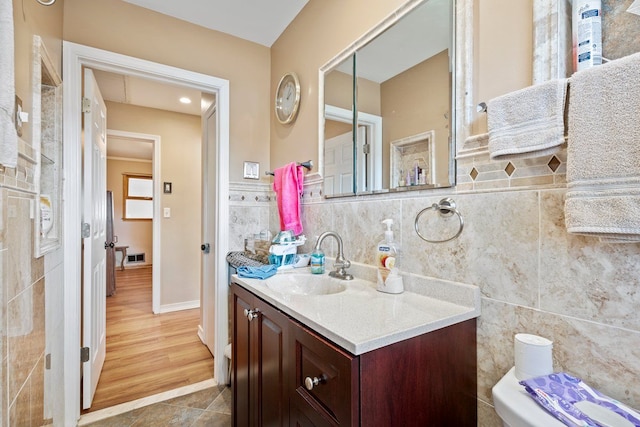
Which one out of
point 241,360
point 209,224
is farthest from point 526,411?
point 209,224

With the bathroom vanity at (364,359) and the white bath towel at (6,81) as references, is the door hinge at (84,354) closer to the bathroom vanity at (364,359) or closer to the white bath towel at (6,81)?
the bathroom vanity at (364,359)

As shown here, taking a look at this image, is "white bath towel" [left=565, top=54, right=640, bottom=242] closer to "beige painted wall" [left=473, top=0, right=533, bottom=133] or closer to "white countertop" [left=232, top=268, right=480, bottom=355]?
"beige painted wall" [left=473, top=0, right=533, bottom=133]

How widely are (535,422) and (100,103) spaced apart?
107 inches

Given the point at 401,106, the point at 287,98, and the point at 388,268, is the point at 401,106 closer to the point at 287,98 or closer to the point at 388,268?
the point at 388,268

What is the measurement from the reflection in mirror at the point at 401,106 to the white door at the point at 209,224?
114 centimetres

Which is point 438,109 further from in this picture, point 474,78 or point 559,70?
point 559,70

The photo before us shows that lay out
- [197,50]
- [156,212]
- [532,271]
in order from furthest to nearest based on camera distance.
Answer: [156,212]
[197,50]
[532,271]

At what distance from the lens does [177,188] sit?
354 cm

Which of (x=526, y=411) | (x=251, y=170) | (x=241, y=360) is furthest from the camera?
(x=251, y=170)

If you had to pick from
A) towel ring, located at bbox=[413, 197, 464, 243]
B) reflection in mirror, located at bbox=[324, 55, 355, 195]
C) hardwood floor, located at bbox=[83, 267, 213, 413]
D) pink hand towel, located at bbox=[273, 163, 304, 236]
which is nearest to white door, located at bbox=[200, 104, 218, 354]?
hardwood floor, located at bbox=[83, 267, 213, 413]

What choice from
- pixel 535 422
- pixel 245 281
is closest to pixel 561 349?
pixel 535 422

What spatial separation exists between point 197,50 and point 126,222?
546 centimetres

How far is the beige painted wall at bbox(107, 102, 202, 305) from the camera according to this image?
335 centimetres

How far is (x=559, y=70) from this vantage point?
74 centimetres
